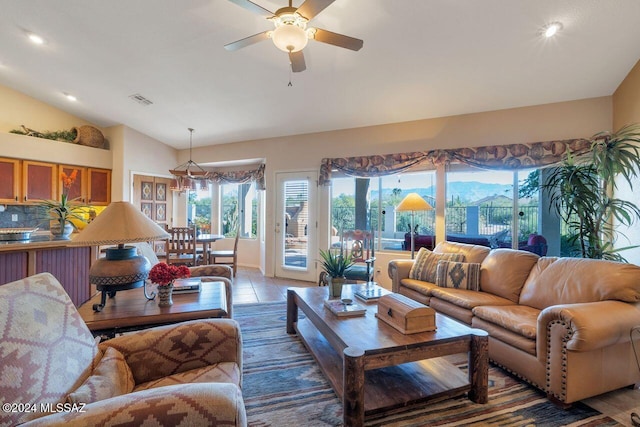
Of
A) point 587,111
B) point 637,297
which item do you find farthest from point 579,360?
point 587,111

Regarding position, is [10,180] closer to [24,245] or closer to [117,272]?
[24,245]

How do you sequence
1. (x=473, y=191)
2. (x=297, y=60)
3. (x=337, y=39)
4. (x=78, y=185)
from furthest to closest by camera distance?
1. (x=78, y=185)
2. (x=473, y=191)
3. (x=297, y=60)
4. (x=337, y=39)

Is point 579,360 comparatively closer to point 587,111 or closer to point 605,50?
point 605,50

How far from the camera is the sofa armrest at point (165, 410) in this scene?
85cm

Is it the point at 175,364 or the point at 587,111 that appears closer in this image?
the point at 175,364

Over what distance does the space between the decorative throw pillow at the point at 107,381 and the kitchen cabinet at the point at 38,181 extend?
536cm

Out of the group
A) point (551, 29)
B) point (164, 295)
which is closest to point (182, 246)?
point (164, 295)

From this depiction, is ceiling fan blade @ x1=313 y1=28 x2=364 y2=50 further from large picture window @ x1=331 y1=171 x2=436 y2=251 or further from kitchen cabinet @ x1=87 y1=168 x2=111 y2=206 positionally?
kitchen cabinet @ x1=87 y1=168 x2=111 y2=206

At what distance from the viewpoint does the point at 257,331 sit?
301 cm

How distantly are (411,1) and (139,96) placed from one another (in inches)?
159

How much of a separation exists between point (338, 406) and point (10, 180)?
6.08 metres

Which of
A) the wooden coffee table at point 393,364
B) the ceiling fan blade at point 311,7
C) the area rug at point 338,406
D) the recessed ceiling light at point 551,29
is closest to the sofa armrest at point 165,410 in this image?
the wooden coffee table at point 393,364

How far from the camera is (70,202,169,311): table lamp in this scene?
63.2 inches

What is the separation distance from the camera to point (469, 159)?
409 cm
